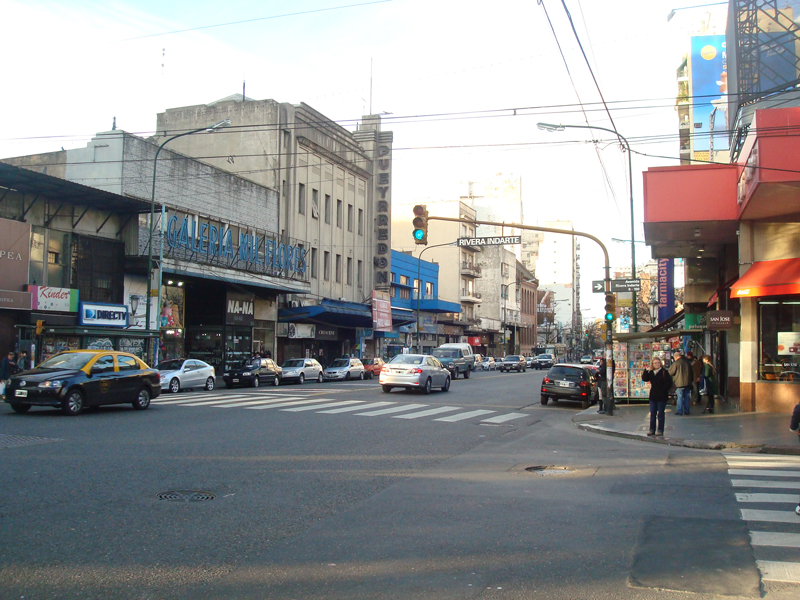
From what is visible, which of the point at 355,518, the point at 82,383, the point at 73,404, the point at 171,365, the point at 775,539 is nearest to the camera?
the point at 775,539

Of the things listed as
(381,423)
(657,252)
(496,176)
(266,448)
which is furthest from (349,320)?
(496,176)

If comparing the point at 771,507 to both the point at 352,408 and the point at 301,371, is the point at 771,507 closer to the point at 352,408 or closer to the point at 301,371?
the point at 352,408

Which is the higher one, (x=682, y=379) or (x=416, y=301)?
(x=416, y=301)

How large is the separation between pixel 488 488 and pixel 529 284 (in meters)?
104

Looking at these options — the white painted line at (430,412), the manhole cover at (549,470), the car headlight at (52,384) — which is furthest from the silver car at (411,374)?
the manhole cover at (549,470)

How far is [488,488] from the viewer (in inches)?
366

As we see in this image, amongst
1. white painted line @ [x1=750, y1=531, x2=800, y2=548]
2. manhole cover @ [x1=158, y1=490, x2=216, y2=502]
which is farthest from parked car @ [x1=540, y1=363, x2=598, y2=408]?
manhole cover @ [x1=158, y1=490, x2=216, y2=502]

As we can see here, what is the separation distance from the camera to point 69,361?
55.2 ft

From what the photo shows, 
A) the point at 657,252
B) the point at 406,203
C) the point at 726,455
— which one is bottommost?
the point at 726,455

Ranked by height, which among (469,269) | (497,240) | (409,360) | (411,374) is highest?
(469,269)

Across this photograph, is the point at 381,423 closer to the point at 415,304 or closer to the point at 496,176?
the point at 415,304

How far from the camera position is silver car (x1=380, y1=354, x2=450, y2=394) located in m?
26.0

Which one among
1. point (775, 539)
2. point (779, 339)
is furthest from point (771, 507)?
point (779, 339)

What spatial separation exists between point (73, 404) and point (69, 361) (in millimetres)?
1244
